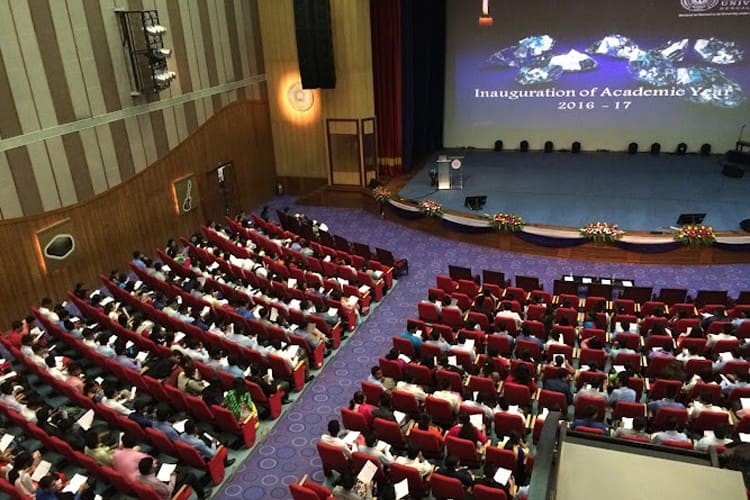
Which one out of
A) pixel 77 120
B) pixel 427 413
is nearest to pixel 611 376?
pixel 427 413

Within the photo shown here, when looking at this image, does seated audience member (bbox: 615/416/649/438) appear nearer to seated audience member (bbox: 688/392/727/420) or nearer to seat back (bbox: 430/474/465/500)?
seated audience member (bbox: 688/392/727/420)

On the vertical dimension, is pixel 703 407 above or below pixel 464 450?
above

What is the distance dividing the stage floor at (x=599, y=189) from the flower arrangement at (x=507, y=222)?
0.62 meters

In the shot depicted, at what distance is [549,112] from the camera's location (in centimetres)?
1953

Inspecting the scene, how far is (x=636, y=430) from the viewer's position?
6.65 meters

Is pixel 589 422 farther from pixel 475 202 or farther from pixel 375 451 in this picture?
pixel 475 202

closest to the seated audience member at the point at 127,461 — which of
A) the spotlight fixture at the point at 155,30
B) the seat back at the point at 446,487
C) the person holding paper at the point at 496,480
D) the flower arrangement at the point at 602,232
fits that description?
the seat back at the point at 446,487

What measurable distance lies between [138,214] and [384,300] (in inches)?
240

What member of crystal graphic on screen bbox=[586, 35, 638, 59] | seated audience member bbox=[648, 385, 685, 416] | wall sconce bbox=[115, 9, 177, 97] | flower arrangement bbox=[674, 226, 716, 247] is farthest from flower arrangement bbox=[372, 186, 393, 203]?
seated audience member bbox=[648, 385, 685, 416]

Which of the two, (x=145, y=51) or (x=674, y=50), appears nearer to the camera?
(x=145, y=51)

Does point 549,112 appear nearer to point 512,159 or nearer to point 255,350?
point 512,159

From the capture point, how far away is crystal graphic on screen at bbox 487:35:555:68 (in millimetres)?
18781

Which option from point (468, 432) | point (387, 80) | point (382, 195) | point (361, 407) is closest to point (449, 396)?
point (468, 432)

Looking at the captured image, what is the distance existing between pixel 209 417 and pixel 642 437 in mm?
5298
